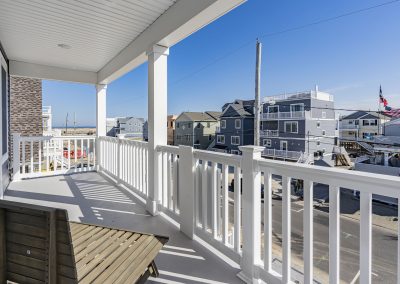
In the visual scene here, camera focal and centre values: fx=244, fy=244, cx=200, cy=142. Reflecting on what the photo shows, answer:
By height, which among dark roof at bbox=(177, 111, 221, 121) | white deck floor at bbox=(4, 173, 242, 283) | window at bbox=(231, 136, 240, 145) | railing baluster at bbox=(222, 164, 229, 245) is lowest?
white deck floor at bbox=(4, 173, 242, 283)

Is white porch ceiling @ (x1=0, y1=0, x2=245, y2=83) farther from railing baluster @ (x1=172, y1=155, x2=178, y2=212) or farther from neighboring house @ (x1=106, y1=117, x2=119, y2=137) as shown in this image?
neighboring house @ (x1=106, y1=117, x2=119, y2=137)

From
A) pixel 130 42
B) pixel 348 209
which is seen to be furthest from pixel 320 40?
pixel 348 209

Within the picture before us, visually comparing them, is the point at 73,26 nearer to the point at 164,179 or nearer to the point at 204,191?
the point at 164,179

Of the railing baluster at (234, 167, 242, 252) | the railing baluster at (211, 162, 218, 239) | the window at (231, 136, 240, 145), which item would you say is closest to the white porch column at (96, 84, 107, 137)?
the window at (231, 136, 240, 145)

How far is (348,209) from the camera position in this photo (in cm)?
183

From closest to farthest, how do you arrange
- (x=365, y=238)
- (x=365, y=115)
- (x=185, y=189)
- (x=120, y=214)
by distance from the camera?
(x=365, y=238) → (x=185, y=189) → (x=120, y=214) → (x=365, y=115)

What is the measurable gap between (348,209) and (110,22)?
3.51 meters

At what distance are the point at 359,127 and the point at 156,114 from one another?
3047 mm

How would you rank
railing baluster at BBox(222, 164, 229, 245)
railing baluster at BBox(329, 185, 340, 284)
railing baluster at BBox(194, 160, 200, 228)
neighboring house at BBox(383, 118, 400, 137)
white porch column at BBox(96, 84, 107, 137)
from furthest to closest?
white porch column at BBox(96, 84, 107, 137) < railing baluster at BBox(194, 160, 200, 228) < neighboring house at BBox(383, 118, 400, 137) < railing baluster at BBox(222, 164, 229, 245) < railing baluster at BBox(329, 185, 340, 284)

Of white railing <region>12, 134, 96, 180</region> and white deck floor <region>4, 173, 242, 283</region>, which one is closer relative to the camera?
white deck floor <region>4, 173, 242, 283</region>

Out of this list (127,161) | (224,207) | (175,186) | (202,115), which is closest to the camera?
(224,207)

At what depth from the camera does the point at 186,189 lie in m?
2.69

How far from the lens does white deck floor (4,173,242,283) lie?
79.7 inches

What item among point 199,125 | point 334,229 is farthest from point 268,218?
point 199,125
